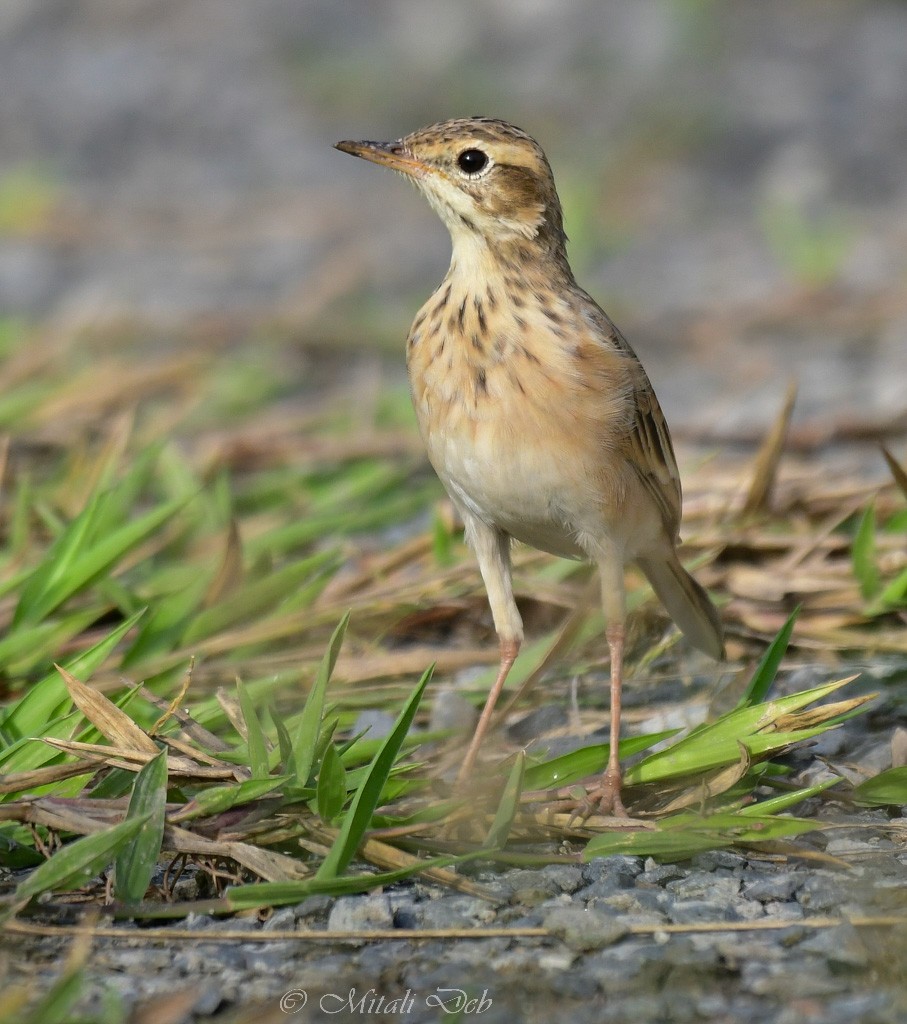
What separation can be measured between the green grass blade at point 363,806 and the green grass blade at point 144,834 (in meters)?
0.30

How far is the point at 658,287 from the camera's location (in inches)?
360

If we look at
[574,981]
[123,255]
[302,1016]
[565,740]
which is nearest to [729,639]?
[565,740]

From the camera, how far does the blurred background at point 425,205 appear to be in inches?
306

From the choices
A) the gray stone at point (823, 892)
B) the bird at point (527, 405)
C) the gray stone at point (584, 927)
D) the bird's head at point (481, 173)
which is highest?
the bird's head at point (481, 173)

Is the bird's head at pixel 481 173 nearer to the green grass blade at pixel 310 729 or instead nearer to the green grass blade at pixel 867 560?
→ the green grass blade at pixel 867 560

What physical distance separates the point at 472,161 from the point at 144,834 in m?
1.99

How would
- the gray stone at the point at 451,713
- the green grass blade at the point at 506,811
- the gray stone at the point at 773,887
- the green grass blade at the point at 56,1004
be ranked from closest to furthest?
1. the green grass blade at the point at 56,1004
2. the gray stone at the point at 773,887
3. the green grass blade at the point at 506,811
4. the gray stone at the point at 451,713

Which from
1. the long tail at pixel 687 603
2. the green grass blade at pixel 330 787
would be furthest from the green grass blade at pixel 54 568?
the long tail at pixel 687 603

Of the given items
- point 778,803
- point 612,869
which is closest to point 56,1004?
point 612,869

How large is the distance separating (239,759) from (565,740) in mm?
1002

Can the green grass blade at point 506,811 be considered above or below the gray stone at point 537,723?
above

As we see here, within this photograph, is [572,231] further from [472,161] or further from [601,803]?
[601,803]

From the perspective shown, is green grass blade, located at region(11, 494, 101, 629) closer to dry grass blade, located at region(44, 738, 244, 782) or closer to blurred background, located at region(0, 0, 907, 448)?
dry grass blade, located at region(44, 738, 244, 782)

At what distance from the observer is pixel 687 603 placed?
157 inches
